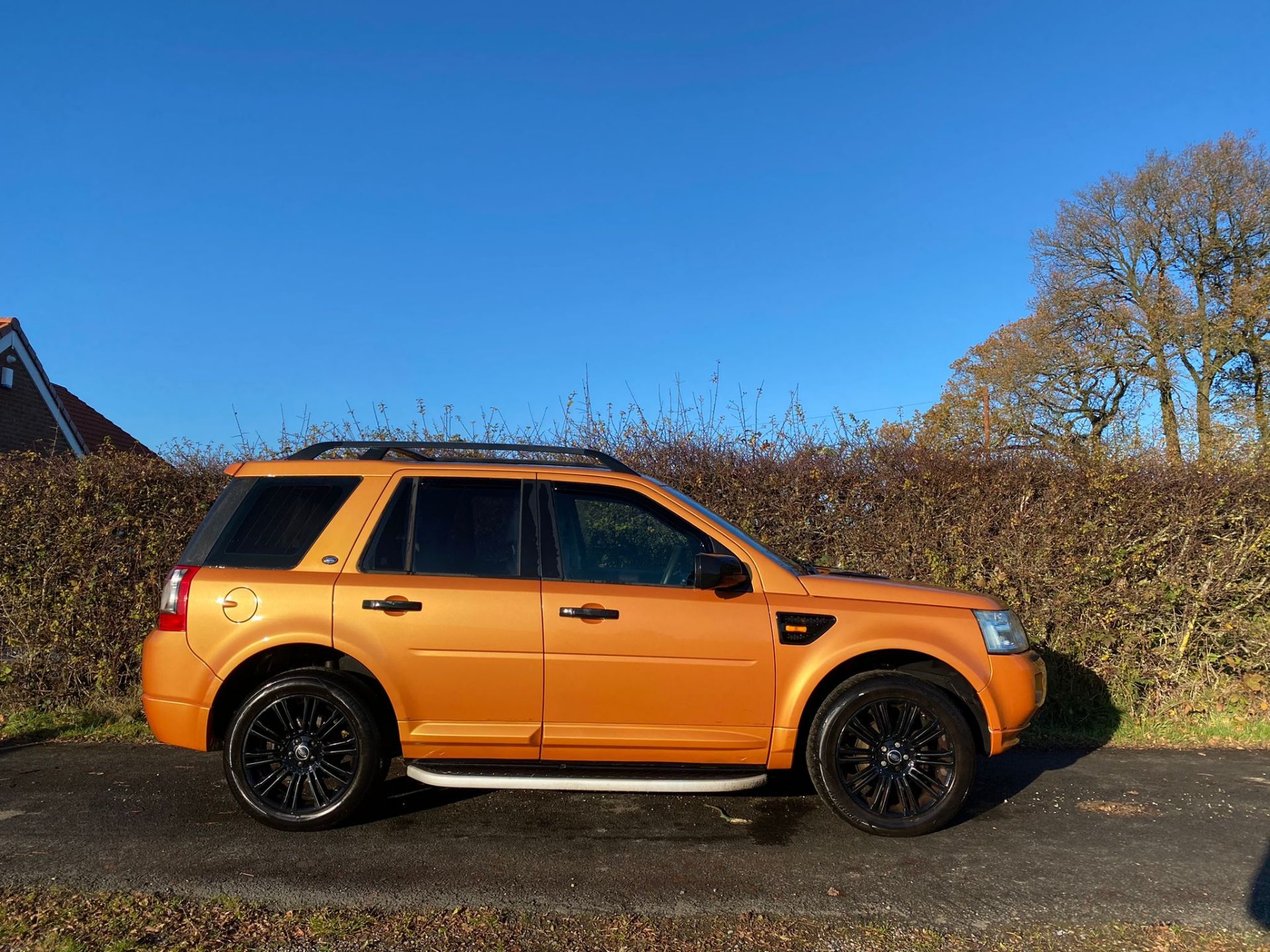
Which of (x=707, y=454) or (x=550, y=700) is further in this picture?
(x=707, y=454)

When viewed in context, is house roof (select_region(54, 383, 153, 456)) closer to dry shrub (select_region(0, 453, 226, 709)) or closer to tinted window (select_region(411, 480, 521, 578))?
dry shrub (select_region(0, 453, 226, 709))

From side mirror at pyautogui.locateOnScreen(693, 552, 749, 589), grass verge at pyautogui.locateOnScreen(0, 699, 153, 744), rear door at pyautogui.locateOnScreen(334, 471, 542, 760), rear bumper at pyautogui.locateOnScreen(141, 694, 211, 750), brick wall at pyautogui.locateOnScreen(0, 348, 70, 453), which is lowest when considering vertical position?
grass verge at pyautogui.locateOnScreen(0, 699, 153, 744)

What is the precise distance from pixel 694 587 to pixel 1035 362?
23.6 meters

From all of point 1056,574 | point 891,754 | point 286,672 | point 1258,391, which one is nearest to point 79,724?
point 286,672

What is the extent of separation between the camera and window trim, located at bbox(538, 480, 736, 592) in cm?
436

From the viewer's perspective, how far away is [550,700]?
4.21 meters

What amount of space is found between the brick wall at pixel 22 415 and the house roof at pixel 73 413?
0.74 feet

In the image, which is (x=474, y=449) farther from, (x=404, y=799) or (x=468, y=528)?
(x=404, y=799)

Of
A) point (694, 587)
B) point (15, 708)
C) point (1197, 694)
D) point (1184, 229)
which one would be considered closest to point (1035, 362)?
point (1184, 229)

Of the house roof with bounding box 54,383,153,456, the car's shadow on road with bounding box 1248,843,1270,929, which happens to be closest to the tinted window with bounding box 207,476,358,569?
the car's shadow on road with bounding box 1248,843,1270,929

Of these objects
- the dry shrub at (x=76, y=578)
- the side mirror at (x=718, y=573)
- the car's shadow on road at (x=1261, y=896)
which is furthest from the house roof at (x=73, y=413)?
the car's shadow on road at (x=1261, y=896)

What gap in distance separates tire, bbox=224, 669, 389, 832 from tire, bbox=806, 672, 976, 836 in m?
2.30

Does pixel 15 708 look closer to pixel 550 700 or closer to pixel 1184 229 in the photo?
pixel 550 700

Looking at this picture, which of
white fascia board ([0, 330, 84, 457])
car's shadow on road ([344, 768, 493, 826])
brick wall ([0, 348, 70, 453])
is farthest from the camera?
white fascia board ([0, 330, 84, 457])
